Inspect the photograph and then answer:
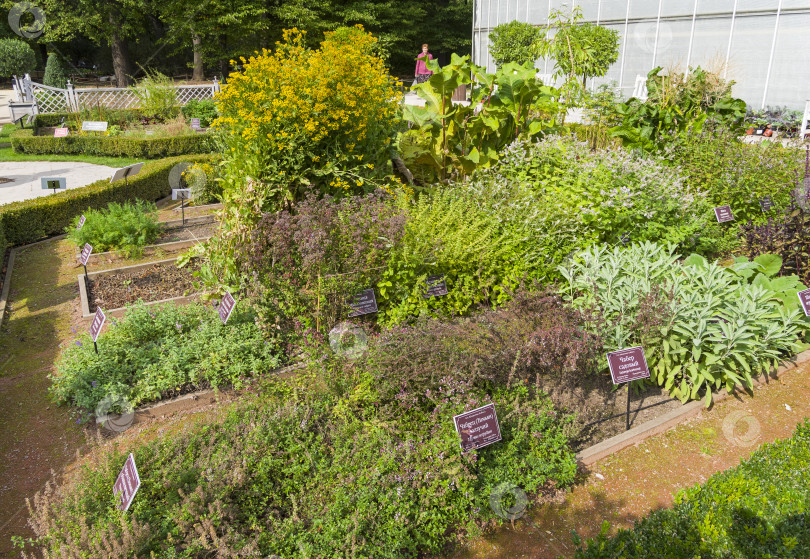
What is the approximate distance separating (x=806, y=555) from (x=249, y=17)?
26157 millimetres

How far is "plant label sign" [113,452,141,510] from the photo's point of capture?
9.66 feet

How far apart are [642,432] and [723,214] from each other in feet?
12.8

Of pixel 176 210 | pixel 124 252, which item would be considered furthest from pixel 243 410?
pixel 176 210

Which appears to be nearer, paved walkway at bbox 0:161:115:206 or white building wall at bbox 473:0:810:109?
paved walkway at bbox 0:161:115:206

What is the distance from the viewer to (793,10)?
490 inches

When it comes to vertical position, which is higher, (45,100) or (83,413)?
(45,100)

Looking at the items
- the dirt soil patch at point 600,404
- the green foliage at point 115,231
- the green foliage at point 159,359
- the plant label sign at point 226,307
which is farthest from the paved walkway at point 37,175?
the dirt soil patch at point 600,404

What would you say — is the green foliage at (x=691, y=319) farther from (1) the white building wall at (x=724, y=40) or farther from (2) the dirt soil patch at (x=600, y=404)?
(1) the white building wall at (x=724, y=40)

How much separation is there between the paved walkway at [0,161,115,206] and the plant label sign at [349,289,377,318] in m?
8.07

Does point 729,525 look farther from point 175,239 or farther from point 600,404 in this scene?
point 175,239

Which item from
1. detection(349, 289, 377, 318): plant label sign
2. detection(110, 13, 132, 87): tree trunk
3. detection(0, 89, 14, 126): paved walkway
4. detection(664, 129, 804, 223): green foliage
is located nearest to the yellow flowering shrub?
detection(349, 289, 377, 318): plant label sign

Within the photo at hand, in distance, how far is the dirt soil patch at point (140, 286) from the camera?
245 inches

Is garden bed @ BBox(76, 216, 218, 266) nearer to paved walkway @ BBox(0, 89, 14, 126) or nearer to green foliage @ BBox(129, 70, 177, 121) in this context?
green foliage @ BBox(129, 70, 177, 121)

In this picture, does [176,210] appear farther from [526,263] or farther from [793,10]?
[793,10]
